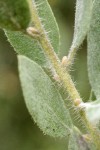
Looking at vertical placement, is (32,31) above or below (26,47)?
below

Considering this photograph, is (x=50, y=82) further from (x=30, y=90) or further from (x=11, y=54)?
(x=11, y=54)

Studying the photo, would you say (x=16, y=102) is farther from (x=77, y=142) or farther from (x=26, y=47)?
(x=77, y=142)

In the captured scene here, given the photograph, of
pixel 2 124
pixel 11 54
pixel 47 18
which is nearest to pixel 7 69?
pixel 11 54

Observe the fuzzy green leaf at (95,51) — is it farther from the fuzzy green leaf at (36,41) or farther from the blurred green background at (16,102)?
the blurred green background at (16,102)

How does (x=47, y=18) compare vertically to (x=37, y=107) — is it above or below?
above

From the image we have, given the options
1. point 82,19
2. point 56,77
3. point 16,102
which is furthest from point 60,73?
point 16,102
